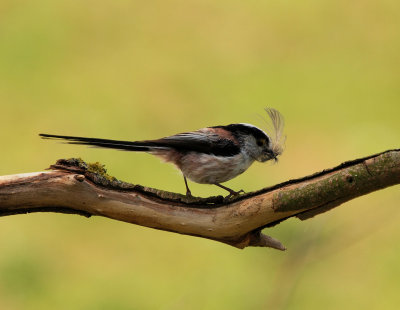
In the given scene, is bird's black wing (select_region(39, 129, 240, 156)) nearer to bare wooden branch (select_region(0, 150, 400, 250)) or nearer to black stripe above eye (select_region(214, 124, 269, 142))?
black stripe above eye (select_region(214, 124, 269, 142))

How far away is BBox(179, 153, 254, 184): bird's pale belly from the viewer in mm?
2928

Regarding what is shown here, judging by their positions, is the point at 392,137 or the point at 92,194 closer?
the point at 92,194

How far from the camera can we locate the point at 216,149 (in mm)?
2975

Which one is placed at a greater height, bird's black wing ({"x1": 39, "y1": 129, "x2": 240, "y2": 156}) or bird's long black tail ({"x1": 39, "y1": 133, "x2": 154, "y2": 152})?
bird's black wing ({"x1": 39, "y1": 129, "x2": 240, "y2": 156})

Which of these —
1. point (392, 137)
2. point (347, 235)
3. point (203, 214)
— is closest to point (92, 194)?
point (203, 214)

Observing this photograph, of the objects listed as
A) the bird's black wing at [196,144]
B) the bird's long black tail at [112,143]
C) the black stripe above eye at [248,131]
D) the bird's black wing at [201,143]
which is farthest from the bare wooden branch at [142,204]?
the black stripe above eye at [248,131]

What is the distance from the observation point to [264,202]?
2254 mm

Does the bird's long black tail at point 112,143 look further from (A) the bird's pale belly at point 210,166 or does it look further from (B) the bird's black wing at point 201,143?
(A) the bird's pale belly at point 210,166

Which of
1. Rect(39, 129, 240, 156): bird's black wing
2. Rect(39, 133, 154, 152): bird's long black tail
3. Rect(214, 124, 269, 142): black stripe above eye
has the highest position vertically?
Rect(214, 124, 269, 142): black stripe above eye

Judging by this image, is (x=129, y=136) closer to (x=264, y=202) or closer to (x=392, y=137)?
(x=392, y=137)

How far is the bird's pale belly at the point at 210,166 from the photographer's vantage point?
2928 millimetres

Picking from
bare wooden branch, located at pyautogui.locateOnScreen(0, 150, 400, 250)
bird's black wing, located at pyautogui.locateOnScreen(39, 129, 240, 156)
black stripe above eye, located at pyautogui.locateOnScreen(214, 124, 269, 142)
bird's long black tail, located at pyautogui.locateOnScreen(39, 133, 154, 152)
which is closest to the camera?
bare wooden branch, located at pyautogui.locateOnScreen(0, 150, 400, 250)

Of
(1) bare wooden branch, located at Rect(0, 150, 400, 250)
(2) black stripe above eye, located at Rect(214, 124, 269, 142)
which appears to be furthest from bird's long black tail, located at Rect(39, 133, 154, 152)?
(2) black stripe above eye, located at Rect(214, 124, 269, 142)

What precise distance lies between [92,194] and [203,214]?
37cm
